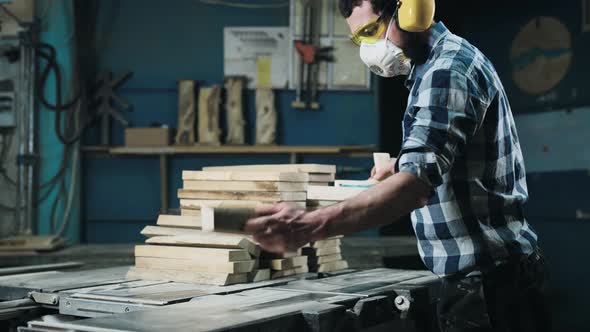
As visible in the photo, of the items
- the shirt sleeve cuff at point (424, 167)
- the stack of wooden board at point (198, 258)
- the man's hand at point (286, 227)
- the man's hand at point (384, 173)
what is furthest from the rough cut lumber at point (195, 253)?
the shirt sleeve cuff at point (424, 167)

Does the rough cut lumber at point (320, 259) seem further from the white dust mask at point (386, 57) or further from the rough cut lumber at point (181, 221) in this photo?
the white dust mask at point (386, 57)

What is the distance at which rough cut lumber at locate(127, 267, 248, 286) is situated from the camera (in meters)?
2.88

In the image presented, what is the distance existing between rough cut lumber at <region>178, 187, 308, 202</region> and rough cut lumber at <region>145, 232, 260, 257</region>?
20 cm

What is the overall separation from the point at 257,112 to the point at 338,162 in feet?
2.73

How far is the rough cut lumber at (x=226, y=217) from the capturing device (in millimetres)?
1589

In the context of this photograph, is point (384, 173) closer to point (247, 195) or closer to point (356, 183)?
point (356, 183)

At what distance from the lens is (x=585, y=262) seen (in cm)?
555

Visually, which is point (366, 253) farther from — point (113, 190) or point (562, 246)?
point (113, 190)

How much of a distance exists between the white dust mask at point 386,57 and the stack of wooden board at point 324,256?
49.4 inches

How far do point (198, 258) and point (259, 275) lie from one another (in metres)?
0.27

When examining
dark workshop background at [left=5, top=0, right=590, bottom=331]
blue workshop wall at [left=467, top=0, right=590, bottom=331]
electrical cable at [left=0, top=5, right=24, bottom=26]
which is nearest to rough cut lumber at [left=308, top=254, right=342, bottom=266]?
dark workshop background at [left=5, top=0, right=590, bottom=331]

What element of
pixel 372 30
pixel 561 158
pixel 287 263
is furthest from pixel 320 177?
pixel 561 158

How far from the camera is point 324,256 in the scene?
3451mm

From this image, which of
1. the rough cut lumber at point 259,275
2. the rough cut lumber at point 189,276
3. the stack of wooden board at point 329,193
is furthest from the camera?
the rough cut lumber at point 259,275
